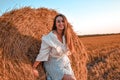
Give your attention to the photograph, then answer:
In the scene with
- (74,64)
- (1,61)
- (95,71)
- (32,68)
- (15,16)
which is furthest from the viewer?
(95,71)

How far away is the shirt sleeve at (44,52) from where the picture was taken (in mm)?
5545

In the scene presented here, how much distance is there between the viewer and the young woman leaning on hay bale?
18.3 ft

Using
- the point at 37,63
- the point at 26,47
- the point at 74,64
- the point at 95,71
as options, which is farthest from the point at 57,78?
the point at 95,71

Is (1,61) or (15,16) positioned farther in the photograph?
(15,16)

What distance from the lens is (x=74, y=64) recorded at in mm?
6844

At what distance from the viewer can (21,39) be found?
18.8 feet

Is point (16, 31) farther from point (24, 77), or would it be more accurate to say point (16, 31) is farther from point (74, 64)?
point (74, 64)

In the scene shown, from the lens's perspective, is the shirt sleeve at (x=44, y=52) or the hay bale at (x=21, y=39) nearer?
the hay bale at (x=21, y=39)

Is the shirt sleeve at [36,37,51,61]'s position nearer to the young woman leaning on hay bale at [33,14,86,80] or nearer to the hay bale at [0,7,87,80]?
the young woman leaning on hay bale at [33,14,86,80]

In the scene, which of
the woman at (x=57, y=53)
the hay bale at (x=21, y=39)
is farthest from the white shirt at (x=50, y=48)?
the hay bale at (x=21, y=39)

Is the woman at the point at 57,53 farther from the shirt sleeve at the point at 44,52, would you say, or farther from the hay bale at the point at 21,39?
the hay bale at the point at 21,39

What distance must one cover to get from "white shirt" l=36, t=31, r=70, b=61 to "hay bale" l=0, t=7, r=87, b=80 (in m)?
0.23

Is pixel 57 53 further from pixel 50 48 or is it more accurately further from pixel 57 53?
pixel 50 48

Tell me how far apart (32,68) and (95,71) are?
14.6 feet
